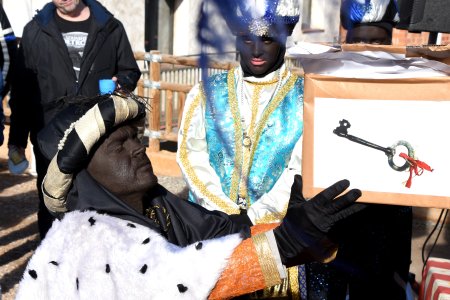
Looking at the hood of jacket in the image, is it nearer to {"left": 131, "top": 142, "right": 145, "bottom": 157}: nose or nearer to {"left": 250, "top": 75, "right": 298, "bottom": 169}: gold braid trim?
{"left": 250, "top": 75, "right": 298, "bottom": 169}: gold braid trim

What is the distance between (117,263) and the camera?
2.27 m

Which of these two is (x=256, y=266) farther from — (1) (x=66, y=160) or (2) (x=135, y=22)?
(2) (x=135, y=22)

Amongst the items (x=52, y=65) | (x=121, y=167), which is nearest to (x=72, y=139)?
(x=121, y=167)

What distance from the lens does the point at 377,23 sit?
3771 millimetres

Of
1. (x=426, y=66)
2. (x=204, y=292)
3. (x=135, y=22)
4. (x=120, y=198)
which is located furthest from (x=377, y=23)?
(x=135, y=22)

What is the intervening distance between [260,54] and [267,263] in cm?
136

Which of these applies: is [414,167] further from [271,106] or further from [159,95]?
[159,95]

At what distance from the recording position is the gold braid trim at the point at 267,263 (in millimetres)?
2217

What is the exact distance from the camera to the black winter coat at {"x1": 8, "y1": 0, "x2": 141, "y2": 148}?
208 inches

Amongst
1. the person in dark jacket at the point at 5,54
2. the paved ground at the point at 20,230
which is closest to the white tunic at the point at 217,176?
the person in dark jacket at the point at 5,54

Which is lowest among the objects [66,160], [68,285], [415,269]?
[415,269]

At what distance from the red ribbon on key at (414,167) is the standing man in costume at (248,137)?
107 cm

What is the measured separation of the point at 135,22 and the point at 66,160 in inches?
360

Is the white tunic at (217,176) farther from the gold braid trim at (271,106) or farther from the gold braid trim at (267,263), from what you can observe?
the gold braid trim at (267,263)
